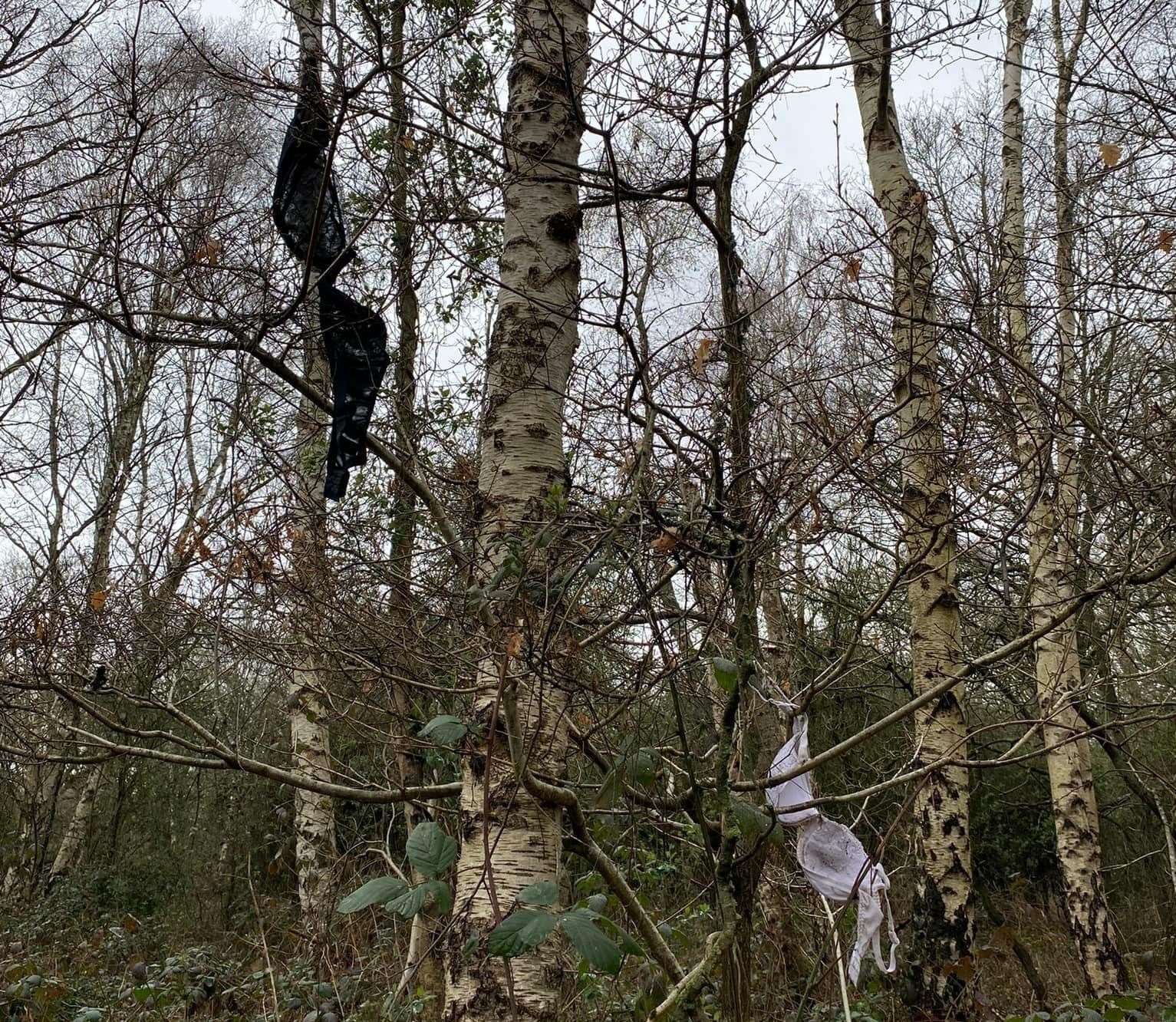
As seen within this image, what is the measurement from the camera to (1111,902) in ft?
30.7

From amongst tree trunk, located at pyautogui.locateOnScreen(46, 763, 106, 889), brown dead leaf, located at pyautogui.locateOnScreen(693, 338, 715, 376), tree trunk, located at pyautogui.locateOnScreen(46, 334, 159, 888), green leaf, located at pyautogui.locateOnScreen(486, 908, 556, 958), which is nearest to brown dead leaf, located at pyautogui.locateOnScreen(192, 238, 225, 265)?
brown dead leaf, located at pyautogui.locateOnScreen(693, 338, 715, 376)

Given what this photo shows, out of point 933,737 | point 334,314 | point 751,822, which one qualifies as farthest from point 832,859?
point 334,314

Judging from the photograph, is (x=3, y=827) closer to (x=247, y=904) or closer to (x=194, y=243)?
(x=247, y=904)

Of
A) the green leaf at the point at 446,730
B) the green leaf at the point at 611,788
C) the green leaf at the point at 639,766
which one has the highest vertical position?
the green leaf at the point at 446,730

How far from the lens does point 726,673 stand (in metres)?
1.62

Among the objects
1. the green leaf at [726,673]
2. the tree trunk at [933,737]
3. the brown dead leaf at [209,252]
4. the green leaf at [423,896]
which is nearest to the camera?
the green leaf at [423,896]

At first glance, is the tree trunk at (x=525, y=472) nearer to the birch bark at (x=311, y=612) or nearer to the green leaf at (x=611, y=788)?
the green leaf at (x=611, y=788)

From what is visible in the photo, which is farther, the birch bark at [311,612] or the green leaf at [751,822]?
the birch bark at [311,612]

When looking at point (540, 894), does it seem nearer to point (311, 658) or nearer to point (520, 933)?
point (520, 933)

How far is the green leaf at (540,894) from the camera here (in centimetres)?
134

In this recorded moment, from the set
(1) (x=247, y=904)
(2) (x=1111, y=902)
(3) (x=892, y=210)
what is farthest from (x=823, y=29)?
(2) (x=1111, y=902)

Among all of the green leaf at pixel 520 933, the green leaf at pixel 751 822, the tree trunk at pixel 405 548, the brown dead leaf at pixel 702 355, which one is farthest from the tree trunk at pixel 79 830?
the green leaf at pixel 520 933

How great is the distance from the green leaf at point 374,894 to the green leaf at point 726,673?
65 cm

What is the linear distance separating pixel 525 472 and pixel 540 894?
4.50 ft
